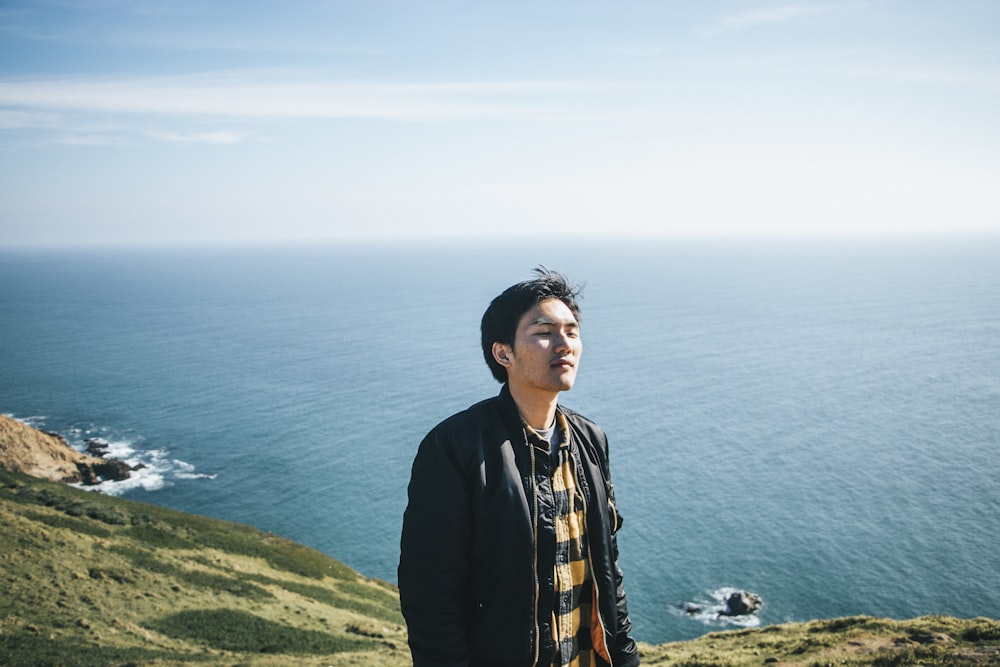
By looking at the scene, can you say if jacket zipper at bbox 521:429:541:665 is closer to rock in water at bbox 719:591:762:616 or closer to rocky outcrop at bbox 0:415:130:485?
rock in water at bbox 719:591:762:616

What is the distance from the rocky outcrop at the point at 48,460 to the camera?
194 feet

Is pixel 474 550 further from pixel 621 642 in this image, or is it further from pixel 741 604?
pixel 741 604

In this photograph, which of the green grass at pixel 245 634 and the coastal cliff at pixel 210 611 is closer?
the coastal cliff at pixel 210 611

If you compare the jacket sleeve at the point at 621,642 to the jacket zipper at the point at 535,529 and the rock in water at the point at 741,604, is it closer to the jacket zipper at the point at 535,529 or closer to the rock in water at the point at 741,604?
the jacket zipper at the point at 535,529

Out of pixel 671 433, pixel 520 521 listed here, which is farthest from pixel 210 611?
pixel 671 433

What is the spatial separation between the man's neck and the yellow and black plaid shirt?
0.12m

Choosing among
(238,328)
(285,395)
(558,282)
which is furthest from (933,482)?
(238,328)

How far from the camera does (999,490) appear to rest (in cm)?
5972

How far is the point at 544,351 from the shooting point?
478 centimetres

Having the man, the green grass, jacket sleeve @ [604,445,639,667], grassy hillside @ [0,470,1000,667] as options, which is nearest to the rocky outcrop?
grassy hillside @ [0,470,1000,667]

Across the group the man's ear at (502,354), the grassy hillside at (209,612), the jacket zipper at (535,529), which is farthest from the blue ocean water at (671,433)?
the man's ear at (502,354)

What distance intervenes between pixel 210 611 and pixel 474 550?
105 feet

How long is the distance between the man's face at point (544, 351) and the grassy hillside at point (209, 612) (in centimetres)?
1588

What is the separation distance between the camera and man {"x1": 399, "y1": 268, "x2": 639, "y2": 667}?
4363 mm
